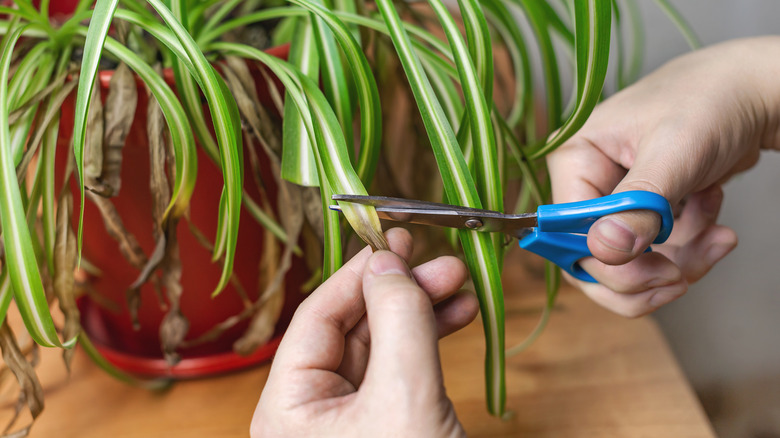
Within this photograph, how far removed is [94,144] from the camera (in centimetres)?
40

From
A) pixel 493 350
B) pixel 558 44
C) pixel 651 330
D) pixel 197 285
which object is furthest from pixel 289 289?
pixel 558 44

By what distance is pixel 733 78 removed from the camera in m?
0.48

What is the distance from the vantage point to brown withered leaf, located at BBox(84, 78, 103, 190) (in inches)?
15.5

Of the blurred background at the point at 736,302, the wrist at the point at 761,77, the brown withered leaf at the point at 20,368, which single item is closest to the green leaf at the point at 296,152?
the brown withered leaf at the point at 20,368

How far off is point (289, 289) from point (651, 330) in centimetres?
37

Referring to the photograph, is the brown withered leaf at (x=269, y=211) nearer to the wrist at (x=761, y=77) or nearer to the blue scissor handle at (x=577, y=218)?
the blue scissor handle at (x=577, y=218)

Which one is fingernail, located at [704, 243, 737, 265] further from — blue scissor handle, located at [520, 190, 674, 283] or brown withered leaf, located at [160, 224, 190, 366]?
brown withered leaf, located at [160, 224, 190, 366]

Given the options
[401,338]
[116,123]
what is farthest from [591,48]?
[116,123]

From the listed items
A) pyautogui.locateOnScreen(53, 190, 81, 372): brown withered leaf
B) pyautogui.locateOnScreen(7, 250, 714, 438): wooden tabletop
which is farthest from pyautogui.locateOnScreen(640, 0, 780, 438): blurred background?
pyautogui.locateOnScreen(53, 190, 81, 372): brown withered leaf

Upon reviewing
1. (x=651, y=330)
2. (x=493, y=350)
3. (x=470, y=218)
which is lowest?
(x=651, y=330)

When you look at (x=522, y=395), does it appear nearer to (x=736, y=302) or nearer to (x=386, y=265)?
(x=386, y=265)

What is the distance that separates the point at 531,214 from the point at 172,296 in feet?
0.90

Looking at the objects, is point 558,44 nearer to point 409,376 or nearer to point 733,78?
point 733,78

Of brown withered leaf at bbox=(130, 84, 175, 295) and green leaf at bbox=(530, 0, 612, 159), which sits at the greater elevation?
green leaf at bbox=(530, 0, 612, 159)
